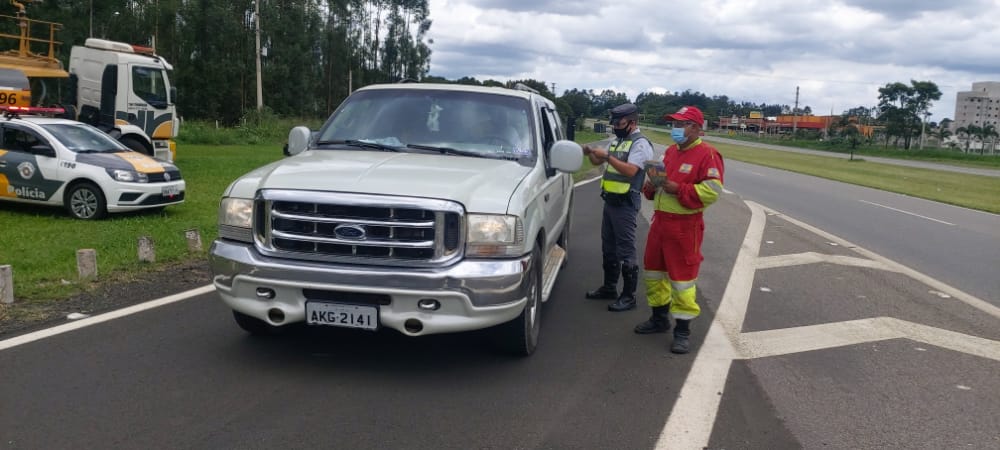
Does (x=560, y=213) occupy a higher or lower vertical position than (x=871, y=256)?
higher

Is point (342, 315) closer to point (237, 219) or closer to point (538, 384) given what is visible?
point (237, 219)

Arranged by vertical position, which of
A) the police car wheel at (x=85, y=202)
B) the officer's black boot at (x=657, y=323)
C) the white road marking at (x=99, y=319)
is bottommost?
the white road marking at (x=99, y=319)

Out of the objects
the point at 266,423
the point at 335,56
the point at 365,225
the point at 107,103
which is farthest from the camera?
the point at 335,56

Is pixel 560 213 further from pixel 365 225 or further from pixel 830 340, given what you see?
pixel 365 225

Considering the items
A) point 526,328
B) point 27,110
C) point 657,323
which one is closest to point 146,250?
point 526,328

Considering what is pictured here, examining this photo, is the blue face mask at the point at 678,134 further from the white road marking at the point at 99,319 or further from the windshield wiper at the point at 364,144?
the white road marking at the point at 99,319

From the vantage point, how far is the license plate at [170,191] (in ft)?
39.9

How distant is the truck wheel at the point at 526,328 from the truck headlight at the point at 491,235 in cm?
35

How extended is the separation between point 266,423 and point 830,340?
175 inches

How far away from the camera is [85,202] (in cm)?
1166

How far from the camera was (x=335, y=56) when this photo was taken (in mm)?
76750

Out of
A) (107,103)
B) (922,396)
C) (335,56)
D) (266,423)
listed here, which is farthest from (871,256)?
(335,56)

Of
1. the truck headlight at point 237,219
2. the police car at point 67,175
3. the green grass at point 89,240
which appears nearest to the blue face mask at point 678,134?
the truck headlight at point 237,219

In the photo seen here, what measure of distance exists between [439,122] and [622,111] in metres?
1.74
